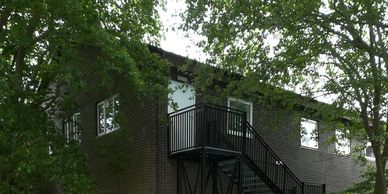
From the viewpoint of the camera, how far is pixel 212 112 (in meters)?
15.5

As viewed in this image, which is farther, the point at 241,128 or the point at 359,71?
the point at 241,128

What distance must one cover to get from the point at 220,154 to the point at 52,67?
18.2ft

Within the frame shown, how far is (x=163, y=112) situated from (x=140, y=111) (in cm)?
94

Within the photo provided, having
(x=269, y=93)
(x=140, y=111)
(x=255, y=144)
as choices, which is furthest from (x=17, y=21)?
(x=255, y=144)

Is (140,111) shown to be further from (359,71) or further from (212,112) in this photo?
(359,71)

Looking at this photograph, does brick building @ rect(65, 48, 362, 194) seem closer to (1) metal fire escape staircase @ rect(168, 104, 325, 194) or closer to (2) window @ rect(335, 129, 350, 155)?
(1) metal fire escape staircase @ rect(168, 104, 325, 194)

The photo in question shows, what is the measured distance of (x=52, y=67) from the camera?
1639 centimetres

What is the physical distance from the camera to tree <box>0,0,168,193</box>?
13.0 meters

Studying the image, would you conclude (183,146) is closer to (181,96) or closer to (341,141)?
(181,96)

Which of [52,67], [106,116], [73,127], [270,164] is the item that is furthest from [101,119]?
[270,164]

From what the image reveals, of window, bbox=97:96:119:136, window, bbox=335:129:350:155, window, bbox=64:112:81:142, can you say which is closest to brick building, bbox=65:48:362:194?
window, bbox=97:96:119:136

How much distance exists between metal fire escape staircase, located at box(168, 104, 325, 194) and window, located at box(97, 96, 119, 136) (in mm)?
2510

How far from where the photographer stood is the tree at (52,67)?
13008mm

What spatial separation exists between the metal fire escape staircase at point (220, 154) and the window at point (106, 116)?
2510 mm
